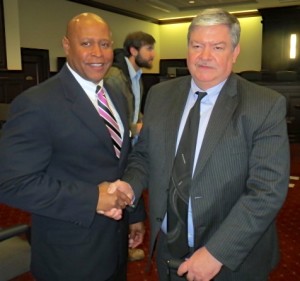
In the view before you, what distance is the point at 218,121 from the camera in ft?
4.37

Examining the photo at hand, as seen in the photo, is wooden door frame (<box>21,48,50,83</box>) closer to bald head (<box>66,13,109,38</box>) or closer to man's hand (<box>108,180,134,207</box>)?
bald head (<box>66,13,109,38</box>)

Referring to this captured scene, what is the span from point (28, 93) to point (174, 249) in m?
0.86

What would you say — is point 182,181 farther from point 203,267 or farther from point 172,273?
point 172,273

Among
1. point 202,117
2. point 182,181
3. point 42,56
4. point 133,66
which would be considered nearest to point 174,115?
point 202,117

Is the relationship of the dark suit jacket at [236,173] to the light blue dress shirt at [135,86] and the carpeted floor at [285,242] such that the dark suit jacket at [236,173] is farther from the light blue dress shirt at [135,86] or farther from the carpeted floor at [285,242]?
the light blue dress shirt at [135,86]

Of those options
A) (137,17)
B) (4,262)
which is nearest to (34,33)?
(137,17)

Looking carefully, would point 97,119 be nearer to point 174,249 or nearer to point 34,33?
point 174,249

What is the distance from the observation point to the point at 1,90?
8195mm

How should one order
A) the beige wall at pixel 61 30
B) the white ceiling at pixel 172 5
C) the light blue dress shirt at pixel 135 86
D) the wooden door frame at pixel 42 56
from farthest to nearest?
the white ceiling at pixel 172 5
the wooden door frame at pixel 42 56
the beige wall at pixel 61 30
the light blue dress shirt at pixel 135 86

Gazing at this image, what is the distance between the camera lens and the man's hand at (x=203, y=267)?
1239mm

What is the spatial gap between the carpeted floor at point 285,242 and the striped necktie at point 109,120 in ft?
2.28

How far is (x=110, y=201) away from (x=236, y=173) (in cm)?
51

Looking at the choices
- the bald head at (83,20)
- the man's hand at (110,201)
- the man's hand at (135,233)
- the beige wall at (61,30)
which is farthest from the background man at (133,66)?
the beige wall at (61,30)

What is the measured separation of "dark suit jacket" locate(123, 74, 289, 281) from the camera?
1.24 metres
